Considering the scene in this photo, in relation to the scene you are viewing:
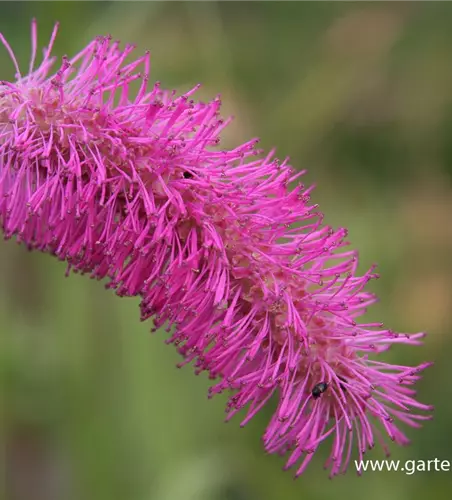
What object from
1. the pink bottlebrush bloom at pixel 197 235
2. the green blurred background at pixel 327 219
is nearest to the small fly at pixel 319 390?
the pink bottlebrush bloom at pixel 197 235

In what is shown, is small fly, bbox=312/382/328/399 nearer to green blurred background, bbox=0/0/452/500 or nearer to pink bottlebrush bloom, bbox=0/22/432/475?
pink bottlebrush bloom, bbox=0/22/432/475

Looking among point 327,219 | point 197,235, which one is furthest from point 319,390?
point 327,219

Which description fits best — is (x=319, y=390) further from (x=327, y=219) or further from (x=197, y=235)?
(x=327, y=219)

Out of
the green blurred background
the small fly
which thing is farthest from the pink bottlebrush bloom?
the green blurred background

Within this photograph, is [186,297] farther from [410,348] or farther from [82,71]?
[410,348]

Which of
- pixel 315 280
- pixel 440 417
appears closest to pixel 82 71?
pixel 315 280

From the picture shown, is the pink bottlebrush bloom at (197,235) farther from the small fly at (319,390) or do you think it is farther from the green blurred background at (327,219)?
the green blurred background at (327,219)
